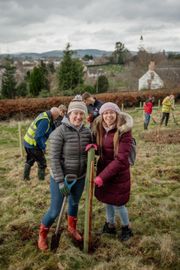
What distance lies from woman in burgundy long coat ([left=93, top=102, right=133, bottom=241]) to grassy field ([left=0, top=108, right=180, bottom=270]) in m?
0.64

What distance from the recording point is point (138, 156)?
908 cm

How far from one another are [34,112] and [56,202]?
18.4 metres

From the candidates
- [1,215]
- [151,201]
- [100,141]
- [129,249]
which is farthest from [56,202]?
[151,201]

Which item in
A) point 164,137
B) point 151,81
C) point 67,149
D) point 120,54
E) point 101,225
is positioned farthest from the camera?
point 120,54

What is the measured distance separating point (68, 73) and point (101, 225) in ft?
98.9

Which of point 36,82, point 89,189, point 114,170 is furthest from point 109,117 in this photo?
point 36,82

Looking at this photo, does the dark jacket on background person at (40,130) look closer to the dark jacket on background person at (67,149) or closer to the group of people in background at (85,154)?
the group of people in background at (85,154)

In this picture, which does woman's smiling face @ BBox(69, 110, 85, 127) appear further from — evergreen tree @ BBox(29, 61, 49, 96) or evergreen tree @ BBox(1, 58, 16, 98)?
evergreen tree @ BBox(1, 58, 16, 98)

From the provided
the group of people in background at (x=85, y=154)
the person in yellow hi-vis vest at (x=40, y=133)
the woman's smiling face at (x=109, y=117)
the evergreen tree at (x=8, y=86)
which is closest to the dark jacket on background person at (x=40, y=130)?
the person in yellow hi-vis vest at (x=40, y=133)

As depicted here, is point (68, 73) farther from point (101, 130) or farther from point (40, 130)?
point (101, 130)

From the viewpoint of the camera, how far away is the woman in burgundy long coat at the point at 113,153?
348cm

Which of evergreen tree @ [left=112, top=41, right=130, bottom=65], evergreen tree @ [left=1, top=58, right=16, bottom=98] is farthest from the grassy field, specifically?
evergreen tree @ [left=112, top=41, right=130, bottom=65]

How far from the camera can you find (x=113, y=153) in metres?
3.58

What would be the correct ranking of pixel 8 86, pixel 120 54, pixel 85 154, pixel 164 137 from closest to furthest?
pixel 85 154, pixel 164 137, pixel 8 86, pixel 120 54
